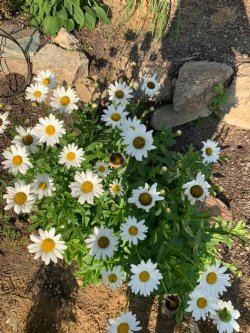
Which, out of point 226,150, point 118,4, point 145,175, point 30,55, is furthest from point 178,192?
point 118,4

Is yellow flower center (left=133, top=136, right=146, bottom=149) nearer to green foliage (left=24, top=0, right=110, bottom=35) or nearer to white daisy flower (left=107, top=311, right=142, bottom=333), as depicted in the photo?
white daisy flower (left=107, top=311, right=142, bottom=333)

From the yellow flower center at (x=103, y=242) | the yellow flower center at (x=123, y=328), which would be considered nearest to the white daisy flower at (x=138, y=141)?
the yellow flower center at (x=103, y=242)

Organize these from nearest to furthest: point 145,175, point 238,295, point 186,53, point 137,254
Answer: point 137,254 < point 145,175 < point 238,295 < point 186,53

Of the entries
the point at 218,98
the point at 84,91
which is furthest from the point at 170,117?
the point at 84,91

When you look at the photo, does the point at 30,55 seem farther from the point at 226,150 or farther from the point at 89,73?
the point at 226,150

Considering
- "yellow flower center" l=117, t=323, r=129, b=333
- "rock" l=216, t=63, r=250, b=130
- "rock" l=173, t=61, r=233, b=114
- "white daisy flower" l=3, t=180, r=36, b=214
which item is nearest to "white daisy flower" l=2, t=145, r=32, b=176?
"white daisy flower" l=3, t=180, r=36, b=214

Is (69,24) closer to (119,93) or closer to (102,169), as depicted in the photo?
(119,93)
